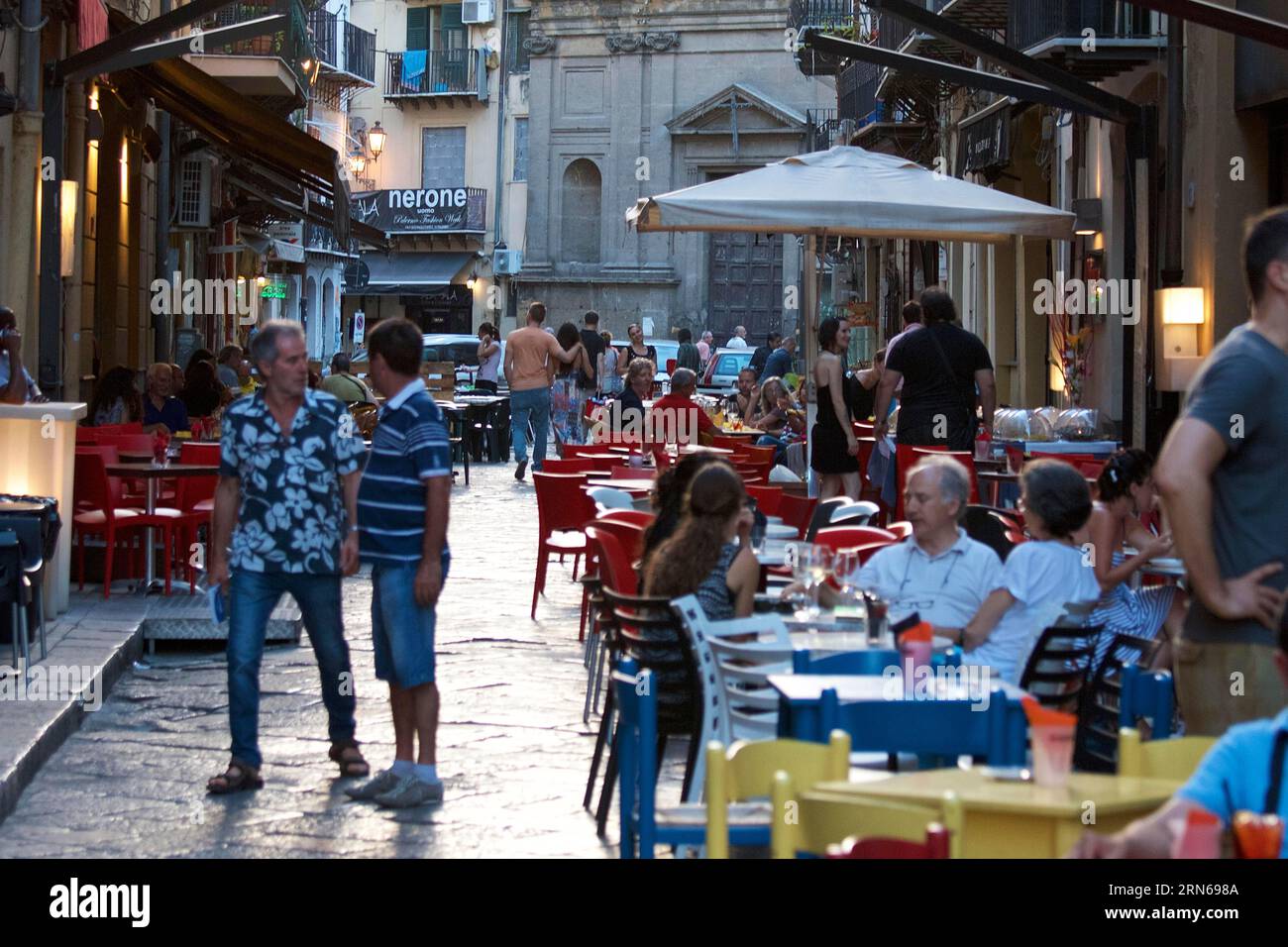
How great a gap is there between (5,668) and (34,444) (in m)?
1.83

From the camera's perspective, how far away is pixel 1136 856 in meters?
3.50

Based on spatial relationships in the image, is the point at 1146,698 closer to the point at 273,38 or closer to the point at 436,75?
the point at 273,38

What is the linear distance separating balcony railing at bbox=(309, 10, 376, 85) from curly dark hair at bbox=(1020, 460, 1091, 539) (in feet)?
138

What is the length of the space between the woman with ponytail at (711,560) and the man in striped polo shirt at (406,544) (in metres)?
0.85

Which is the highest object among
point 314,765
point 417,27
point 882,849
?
point 417,27

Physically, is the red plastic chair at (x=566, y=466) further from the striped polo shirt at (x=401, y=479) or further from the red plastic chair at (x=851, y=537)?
the striped polo shirt at (x=401, y=479)

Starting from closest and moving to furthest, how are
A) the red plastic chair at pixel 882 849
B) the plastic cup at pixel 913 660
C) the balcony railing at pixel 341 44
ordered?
the red plastic chair at pixel 882 849, the plastic cup at pixel 913 660, the balcony railing at pixel 341 44

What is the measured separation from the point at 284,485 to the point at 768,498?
407 centimetres

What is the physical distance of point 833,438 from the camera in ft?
47.2

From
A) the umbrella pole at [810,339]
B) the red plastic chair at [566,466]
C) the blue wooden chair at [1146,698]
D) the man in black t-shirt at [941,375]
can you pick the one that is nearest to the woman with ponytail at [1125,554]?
the blue wooden chair at [1146,698]

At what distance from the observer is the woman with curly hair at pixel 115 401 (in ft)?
50.7

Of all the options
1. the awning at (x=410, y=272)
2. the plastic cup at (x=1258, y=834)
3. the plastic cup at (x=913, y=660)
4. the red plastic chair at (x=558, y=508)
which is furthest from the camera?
the awning at (x=410, y=272)

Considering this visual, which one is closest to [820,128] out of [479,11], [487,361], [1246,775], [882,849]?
[479,11]

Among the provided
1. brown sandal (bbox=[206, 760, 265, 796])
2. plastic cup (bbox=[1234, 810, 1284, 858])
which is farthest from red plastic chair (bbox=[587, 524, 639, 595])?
plastic cup (bbox=[1234, 810, 1284, 858])
